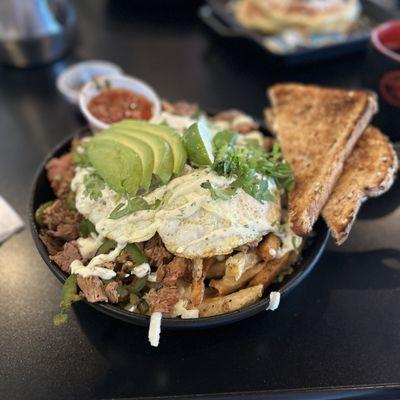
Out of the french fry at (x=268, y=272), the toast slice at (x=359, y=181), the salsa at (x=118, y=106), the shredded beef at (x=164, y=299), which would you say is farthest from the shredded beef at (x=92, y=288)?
the salsa at (x=118, y=106)

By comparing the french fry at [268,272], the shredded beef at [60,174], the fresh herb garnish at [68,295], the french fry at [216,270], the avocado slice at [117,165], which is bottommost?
the french fry at [268,272]

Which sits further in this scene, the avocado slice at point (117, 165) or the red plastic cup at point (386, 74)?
the red plastic cup at point (386, 74)

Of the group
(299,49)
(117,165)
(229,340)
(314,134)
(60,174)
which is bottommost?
(229,340)

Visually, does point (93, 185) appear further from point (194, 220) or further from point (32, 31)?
point (32, 31)

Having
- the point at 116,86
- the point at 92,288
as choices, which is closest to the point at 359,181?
the point at 92,288

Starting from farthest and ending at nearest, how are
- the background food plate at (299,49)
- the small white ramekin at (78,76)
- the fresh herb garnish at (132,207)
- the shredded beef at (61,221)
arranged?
the background food plate at (299,49) < the small white ramekin at (78,76) < the shredded beef at (61,221) < the fresh herb garnish at (132,207)

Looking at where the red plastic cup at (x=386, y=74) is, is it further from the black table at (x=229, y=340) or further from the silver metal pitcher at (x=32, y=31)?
the silver metal pitcher at (x=32, y=31)

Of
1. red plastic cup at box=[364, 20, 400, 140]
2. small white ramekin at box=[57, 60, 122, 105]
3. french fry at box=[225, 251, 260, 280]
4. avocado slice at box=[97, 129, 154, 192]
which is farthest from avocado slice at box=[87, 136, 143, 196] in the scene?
red plastic cup at box=[364, 20, 400, 140]
